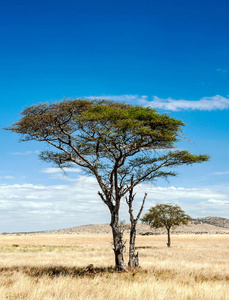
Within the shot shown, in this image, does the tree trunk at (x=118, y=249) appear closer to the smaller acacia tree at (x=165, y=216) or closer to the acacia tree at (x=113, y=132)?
the acacia tree at (x=113, y=132)

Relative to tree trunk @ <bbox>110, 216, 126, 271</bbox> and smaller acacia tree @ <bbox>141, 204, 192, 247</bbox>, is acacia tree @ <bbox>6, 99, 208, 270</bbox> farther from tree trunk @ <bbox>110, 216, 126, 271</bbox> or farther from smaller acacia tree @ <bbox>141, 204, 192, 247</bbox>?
smaller acacia tree @ <bbox>141, 204, 192, 247</bbox>

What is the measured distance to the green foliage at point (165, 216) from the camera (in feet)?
193

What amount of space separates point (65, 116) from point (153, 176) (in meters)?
7.45

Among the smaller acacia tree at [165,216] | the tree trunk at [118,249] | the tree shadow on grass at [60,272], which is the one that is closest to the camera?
the tree shadow on grass at [60,272]

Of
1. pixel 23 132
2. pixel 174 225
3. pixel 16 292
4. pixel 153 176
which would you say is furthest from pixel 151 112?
pixel 174 225

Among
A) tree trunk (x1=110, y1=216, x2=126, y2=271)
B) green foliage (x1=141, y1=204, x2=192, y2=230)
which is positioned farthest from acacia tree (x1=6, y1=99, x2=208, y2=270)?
green foliage (x1=141, y1=204, x2=192, y2=230)

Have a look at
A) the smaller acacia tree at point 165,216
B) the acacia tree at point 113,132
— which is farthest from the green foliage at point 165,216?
the acacia tree at point 113,132

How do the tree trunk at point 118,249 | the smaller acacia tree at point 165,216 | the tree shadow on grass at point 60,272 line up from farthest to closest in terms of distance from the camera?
the smaller acacia tree at point 165,216
the tree trunk at point 118,249
the tree shadow on grass at point 60,272

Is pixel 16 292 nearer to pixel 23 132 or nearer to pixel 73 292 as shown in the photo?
pixel 73 292

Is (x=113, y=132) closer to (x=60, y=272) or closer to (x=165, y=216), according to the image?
(x=60, y=272)

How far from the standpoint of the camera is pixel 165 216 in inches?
2334

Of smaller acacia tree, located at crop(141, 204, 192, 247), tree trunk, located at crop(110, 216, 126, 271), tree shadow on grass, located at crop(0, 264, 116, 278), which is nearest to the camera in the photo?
tree shadow on grass, located at crop(0, 264, 116, 278)

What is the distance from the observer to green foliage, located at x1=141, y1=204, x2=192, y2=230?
193 ft

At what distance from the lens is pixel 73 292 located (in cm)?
1266
